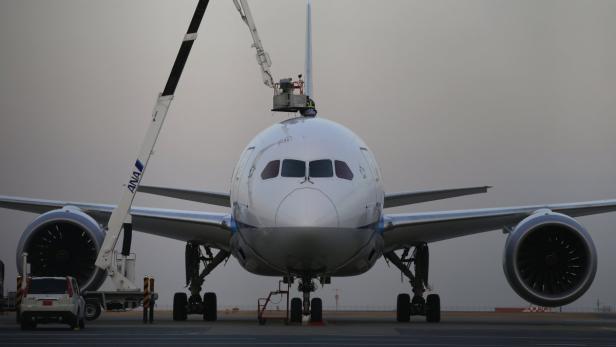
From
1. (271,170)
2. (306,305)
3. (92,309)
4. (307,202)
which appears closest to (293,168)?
(271,170)

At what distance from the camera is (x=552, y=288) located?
28.5 m

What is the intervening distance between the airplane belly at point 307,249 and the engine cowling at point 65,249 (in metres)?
3.87

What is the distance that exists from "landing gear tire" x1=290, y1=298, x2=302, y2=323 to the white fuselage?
0.77 metres

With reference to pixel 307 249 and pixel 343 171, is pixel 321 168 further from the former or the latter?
pixel 307 249

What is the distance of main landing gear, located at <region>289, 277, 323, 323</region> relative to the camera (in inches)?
1024

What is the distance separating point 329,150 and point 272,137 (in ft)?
5.80

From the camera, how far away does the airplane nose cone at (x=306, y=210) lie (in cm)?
2348

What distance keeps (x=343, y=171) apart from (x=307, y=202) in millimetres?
1745

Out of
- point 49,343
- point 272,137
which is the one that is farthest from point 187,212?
point 49,343

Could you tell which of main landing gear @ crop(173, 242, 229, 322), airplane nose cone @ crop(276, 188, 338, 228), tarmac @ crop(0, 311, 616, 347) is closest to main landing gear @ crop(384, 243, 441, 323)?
main landing gear @ crop(173, 242, 229, 322)

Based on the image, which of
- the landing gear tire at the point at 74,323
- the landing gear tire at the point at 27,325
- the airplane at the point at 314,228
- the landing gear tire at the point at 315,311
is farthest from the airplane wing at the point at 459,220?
the landing gear tire at the point at 27,325

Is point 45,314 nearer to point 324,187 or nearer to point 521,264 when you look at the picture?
point 324,187

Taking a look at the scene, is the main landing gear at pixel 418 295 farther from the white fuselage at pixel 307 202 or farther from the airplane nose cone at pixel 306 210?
the airplane nose cone at pixel 306 210

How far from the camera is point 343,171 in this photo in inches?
995
